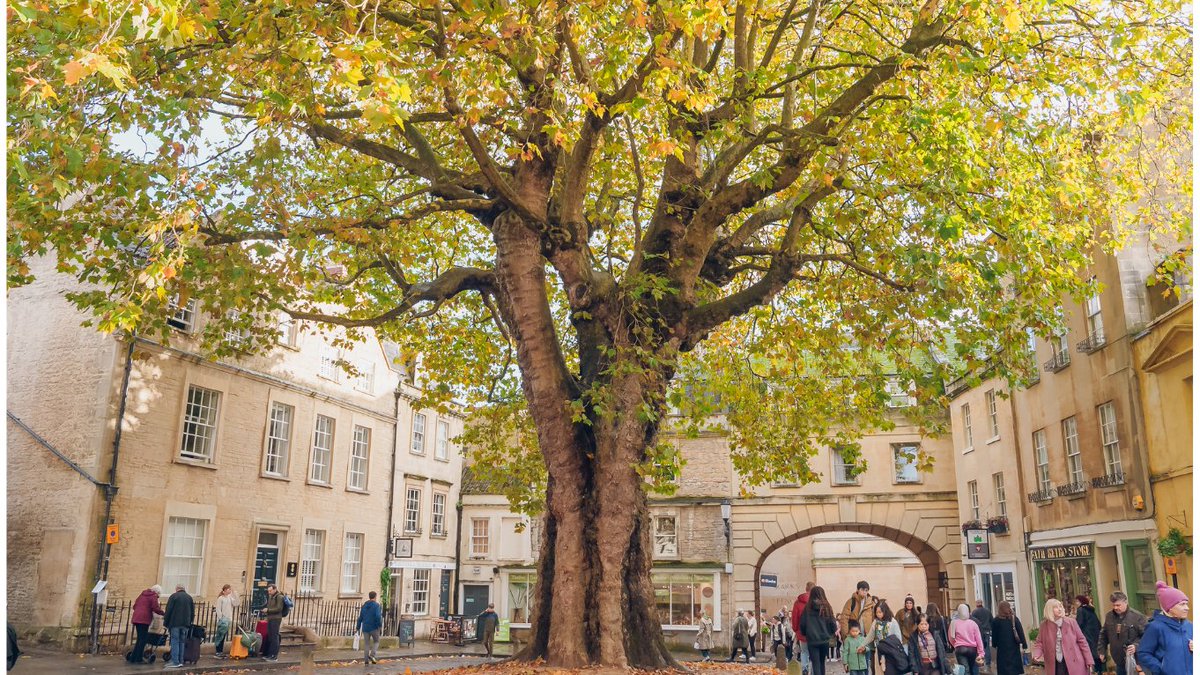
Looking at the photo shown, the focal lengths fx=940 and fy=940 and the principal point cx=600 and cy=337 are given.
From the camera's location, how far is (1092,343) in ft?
76.1

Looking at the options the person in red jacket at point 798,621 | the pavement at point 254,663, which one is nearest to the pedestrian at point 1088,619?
the person in red jacket at point 798,621

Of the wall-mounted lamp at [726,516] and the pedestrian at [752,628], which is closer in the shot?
the pedestrian at [752,628]

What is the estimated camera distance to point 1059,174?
12.5 metres

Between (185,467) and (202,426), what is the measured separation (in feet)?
4.27

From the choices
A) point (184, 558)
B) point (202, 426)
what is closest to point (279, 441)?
point (202, 426)

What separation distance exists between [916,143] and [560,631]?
7.38m

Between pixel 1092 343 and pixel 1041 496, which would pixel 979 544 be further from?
pixel 1092 343

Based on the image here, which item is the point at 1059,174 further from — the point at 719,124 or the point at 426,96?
the point at 426,96

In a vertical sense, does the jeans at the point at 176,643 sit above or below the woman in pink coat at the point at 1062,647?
below

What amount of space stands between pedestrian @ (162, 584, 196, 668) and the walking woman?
11.9 m

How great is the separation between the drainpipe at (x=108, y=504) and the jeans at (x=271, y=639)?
11.2ft

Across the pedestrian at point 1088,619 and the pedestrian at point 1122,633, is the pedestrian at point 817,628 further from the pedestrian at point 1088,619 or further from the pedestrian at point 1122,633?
the pedestrian at point 1088,619

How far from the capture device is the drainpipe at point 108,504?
19984 millimetres

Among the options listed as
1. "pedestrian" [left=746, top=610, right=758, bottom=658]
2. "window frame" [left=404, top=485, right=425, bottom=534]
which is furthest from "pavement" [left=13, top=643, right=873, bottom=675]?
"window frame" [left=404, top=485, right=425, bottom=534]
